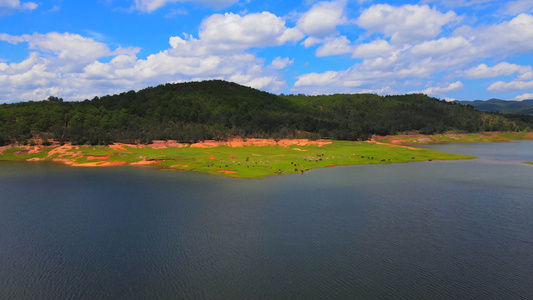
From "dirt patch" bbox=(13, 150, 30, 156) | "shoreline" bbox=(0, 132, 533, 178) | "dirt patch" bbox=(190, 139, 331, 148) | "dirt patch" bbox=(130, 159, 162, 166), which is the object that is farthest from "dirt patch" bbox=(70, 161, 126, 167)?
"dirt patch" bbox=(190, 139, 331, 148)

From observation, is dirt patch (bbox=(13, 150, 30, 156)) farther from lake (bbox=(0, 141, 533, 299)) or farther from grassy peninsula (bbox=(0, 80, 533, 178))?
lake (bbox=(0, 141, 533, 299))

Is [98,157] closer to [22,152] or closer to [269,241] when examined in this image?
[22,152]

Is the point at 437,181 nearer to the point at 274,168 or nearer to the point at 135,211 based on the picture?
the point at 274,168

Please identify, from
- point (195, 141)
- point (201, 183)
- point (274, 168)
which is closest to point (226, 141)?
point (195, 141)

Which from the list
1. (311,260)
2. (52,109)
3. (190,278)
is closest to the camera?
(190,278)

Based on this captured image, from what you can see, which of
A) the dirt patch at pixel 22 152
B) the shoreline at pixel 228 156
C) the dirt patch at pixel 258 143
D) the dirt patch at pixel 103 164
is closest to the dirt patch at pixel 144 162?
the shoreline at pixel 228 156

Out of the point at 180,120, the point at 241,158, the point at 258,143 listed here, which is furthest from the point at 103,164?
the point at 180,120
